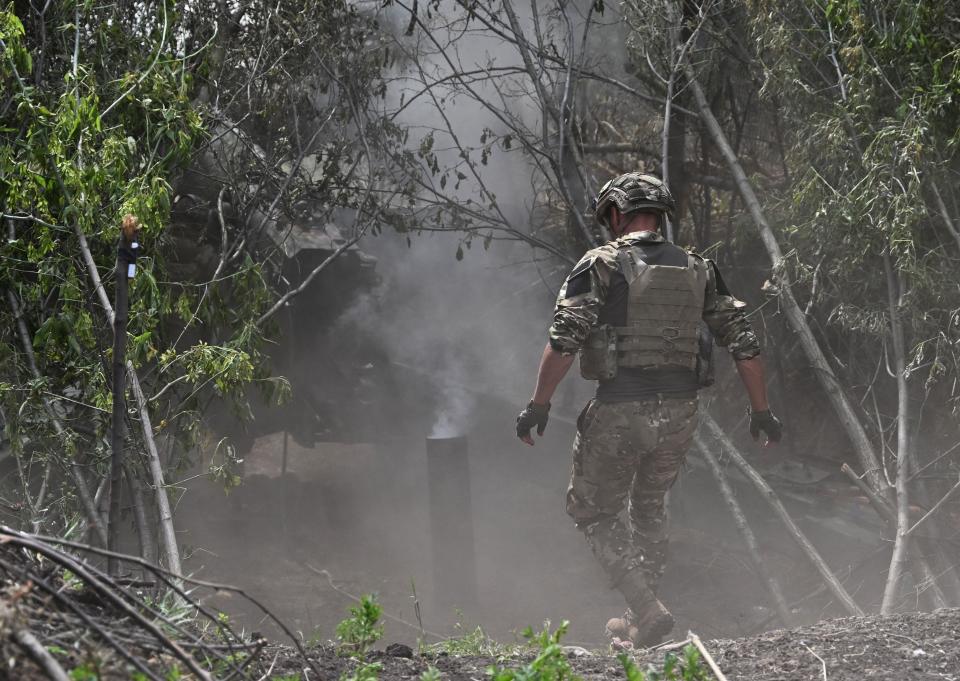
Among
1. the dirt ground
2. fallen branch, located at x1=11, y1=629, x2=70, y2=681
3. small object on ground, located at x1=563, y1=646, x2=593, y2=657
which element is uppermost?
fallen branch, located at x1=11, y1=629, x2=70, y2=681

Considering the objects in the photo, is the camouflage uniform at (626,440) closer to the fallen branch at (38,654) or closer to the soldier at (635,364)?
the soldier at (635,364)

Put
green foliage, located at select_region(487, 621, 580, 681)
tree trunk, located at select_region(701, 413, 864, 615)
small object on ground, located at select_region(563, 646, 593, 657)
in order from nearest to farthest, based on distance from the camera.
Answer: green foliage, located at select_region(487, 621, 580, 681) < small object on ground, located at select_region(563, 646, 593, 657) < tree trunk, located at select_region(701, 413, 864, 615)

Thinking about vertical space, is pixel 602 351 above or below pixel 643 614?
above

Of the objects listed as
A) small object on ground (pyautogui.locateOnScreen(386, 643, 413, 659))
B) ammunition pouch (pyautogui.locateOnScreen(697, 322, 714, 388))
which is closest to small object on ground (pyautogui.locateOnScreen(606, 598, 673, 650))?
ammunition pouch (pyautogui.locateOnScreen(697, 322, 714, 388))

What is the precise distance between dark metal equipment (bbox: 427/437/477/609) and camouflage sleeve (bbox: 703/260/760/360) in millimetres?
2835

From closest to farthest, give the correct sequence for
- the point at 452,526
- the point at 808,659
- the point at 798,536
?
the point at 808,659, the point at 798,536, the point at 452,526

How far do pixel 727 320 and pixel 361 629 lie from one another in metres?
2.45

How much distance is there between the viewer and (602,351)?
4.08 m

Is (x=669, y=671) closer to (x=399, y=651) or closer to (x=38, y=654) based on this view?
(x=399, y=651)

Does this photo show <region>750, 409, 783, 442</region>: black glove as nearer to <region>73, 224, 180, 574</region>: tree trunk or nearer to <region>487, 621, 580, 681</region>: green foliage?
<region>487, 621, 580, 681</region>: green foliage

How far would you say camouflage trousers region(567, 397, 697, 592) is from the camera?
13.6 ft

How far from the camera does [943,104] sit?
14.4ft

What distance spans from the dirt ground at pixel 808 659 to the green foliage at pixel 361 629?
6 cm

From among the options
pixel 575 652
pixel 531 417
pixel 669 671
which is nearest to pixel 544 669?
pixel 669 671
